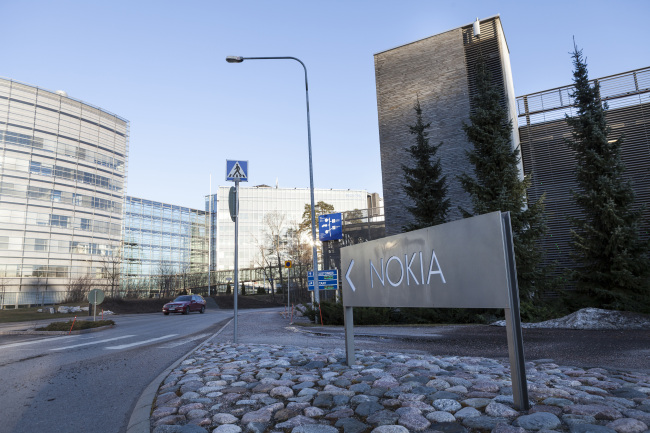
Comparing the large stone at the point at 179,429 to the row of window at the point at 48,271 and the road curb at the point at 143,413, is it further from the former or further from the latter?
the row of window at the point at 48,271

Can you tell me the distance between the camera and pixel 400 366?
18.8 feet

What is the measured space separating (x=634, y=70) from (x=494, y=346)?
794 inches

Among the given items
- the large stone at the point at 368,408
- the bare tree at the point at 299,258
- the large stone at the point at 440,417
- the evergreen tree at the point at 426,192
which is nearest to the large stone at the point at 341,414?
the large stone at the point at 368,408

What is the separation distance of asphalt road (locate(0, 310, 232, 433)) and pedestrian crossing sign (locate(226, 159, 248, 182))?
4.47 meters

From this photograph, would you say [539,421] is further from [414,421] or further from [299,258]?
[299,258]

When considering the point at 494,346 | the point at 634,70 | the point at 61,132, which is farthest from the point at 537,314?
the point at 61,132

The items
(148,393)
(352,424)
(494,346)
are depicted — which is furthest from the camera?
(494,346)

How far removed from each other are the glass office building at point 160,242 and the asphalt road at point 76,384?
200 feet

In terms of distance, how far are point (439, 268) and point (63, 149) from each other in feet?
244

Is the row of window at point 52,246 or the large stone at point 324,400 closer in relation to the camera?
the large stone at point 324,400

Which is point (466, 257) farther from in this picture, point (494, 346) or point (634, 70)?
point (634, 70)

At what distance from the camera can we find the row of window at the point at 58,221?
5812cm

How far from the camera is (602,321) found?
35.2 ft

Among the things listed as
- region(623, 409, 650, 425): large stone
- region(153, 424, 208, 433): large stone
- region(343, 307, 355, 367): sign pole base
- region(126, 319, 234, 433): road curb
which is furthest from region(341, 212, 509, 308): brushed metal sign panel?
region(126, 319, 234, 433): road curb
